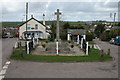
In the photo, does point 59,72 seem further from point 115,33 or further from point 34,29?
point 34,29

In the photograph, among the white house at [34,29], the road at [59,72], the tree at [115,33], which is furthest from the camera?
the white house at [34,29]

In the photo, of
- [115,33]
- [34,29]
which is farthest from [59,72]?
[34,29]

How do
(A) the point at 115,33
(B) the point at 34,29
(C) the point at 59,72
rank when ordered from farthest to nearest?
(B) the point at 34,29
(A) the point at 115,33
(C) the point at 59,72

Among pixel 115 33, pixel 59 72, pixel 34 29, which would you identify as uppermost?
pixel 34 29

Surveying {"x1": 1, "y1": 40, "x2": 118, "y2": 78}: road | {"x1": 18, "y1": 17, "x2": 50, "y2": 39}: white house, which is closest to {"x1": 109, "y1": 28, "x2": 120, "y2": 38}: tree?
{"x1": 18, "y1": 17, "x2": 50, "y2": 39}: white house

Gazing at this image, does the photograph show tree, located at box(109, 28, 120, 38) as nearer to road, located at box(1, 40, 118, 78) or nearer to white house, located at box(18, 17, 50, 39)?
white house, located at box(18, 17, 50, 39)

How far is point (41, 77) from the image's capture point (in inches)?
424

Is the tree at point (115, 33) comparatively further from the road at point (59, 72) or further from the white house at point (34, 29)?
the road at point (59, 72)

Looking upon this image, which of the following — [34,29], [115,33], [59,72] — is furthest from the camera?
[34,29]

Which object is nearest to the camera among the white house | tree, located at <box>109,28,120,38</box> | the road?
the road

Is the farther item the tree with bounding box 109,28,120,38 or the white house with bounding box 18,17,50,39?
the white house with bounding box 18,17,50,39

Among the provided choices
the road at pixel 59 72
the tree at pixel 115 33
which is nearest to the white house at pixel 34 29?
the tree at pixel 115 33

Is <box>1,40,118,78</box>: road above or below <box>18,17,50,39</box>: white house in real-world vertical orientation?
below

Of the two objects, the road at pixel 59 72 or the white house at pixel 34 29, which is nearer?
the road at pixel 59 72
